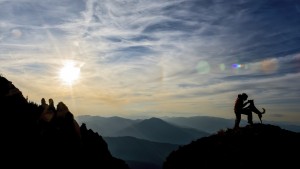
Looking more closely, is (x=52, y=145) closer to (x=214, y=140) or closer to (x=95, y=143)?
(x=95, y=143)

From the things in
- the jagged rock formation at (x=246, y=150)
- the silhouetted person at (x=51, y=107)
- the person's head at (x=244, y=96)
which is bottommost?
the jagged rock formation at (x=246, y=150)

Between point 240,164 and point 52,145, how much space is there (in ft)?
64.3

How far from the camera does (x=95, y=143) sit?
4053cm

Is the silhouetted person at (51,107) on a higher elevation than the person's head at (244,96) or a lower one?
lower

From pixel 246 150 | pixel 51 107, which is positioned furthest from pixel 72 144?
pixel 246 150

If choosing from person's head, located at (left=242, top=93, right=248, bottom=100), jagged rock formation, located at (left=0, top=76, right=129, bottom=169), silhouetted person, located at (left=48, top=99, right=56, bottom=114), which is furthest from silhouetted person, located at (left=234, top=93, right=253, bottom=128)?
silhouetted person, located at (left=48, top=99, right=56, bottom=114)

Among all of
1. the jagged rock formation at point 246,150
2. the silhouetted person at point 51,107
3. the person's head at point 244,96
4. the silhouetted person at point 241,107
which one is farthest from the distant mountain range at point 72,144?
the person's head at point 244,96

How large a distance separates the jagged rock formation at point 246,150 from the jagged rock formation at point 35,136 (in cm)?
1205

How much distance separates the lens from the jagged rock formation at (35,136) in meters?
26.3

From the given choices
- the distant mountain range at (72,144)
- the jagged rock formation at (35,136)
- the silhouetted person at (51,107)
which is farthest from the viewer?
the silhouetted person at (51,107)

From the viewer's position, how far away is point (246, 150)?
24.9 m

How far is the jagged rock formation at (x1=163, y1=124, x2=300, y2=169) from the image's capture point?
2317cm

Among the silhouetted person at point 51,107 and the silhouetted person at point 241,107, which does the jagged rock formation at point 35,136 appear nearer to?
the silhouetted person at point 51,107

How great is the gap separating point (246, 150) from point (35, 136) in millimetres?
21630
